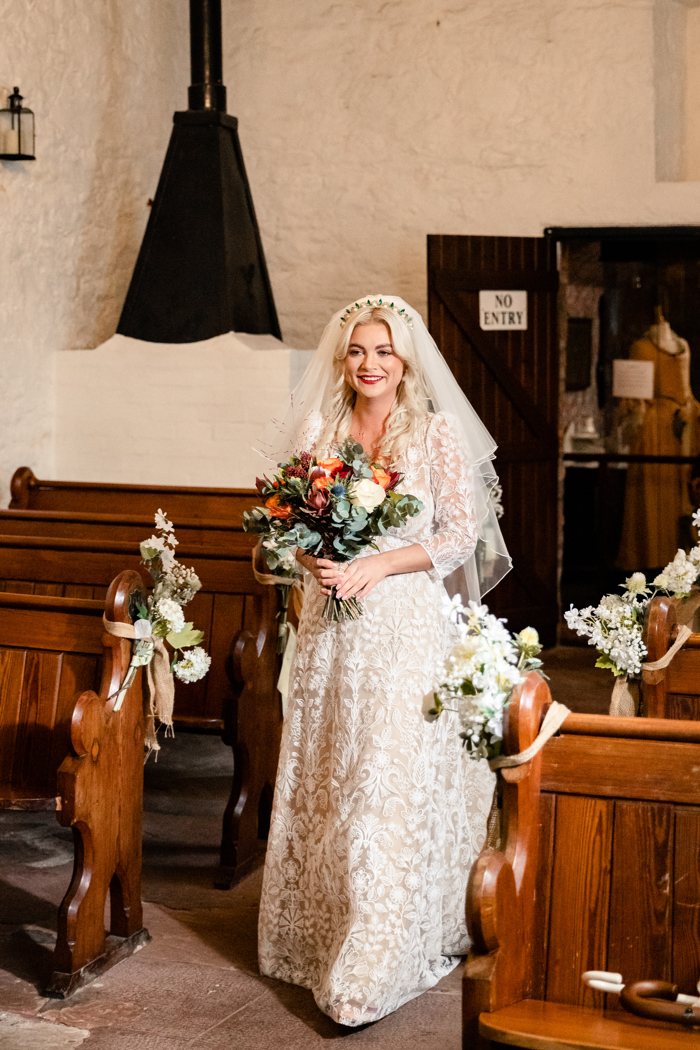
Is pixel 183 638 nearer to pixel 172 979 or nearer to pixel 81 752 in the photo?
pixel 81 752

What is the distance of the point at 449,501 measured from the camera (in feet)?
10.2

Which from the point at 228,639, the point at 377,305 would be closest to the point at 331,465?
the point at 377,305

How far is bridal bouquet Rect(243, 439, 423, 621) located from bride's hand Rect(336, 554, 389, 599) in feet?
0.20

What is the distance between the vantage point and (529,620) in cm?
727

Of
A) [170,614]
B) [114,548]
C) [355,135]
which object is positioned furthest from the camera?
[355,135]

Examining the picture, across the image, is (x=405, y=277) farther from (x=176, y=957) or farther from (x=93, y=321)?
(x=176, y=957)

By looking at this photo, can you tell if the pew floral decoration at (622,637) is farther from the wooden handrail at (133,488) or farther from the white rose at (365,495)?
the wooden handrail at (133,488)

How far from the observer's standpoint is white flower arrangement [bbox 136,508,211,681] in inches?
132

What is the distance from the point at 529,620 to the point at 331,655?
431 cm

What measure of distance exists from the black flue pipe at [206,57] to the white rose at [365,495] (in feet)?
16.5

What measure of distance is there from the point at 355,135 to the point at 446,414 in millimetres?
5115

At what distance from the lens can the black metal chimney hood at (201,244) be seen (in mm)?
6738

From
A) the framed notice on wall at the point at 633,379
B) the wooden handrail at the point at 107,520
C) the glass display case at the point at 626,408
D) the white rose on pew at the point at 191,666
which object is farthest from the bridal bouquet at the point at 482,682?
the framed notice on wall at the point at 633,379

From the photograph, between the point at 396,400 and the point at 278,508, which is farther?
the point at 396,400
